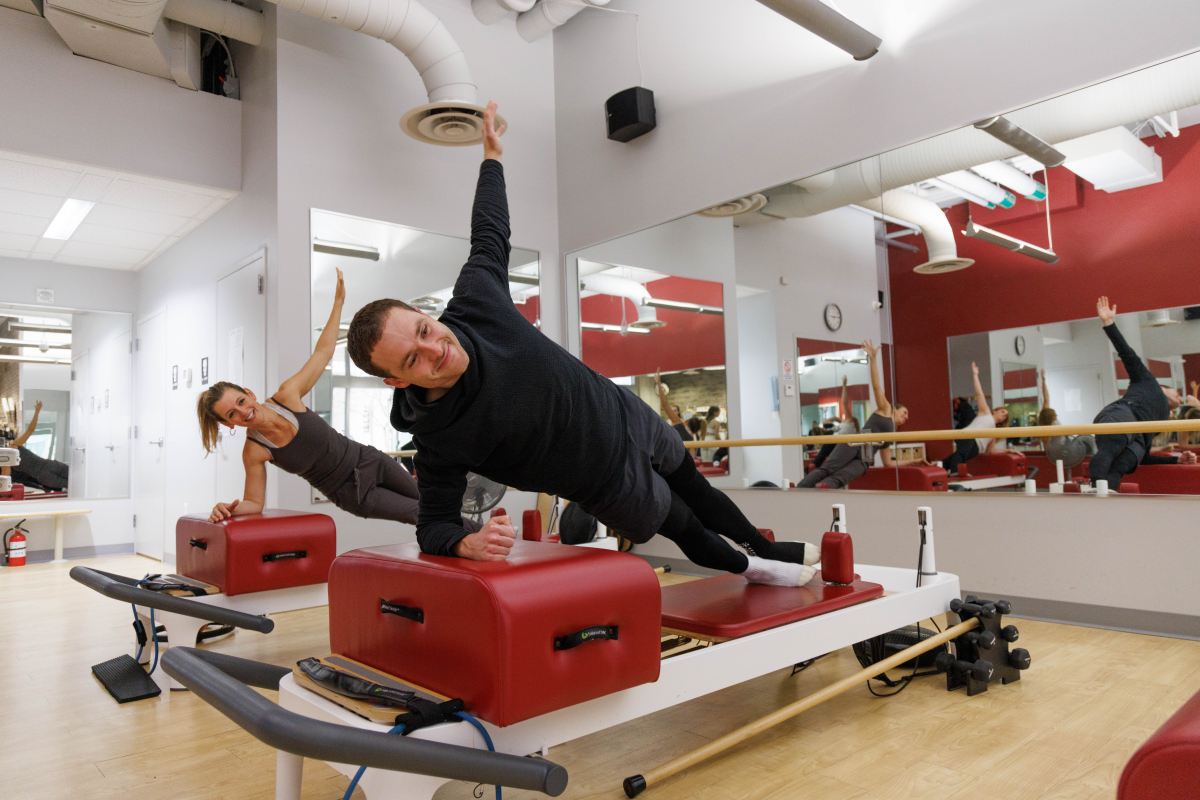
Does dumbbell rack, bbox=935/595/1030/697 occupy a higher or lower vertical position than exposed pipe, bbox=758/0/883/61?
lower

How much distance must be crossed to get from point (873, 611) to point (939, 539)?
1.77 m

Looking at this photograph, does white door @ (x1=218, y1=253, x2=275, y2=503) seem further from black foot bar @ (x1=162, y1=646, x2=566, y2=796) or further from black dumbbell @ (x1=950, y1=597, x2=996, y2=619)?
black dumbbell @ (x1=950, y1=597, x2=996, y2=619)

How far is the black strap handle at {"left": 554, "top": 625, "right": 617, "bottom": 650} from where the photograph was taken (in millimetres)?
1466

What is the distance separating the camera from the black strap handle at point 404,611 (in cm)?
154

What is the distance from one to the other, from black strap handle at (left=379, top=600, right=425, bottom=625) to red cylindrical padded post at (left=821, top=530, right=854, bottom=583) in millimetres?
1417

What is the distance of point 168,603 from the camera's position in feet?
7.60

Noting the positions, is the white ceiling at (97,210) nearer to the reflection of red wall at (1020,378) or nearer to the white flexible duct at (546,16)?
the white flexible duct at (546,16)

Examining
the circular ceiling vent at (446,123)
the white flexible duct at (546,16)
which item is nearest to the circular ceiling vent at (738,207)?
the circular ceiling vent at (446,123)

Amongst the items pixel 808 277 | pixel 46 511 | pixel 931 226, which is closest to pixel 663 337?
pixel 808 277

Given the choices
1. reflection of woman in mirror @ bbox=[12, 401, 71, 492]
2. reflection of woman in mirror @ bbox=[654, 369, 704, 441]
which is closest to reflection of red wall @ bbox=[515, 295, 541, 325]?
reflection of woman in mirror @ bbox=[654, 369, 704, 441]

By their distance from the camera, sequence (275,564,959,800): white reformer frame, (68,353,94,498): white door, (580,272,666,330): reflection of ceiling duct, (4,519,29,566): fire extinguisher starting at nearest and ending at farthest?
1. (275,564,959,800): white reformer frame
2. (580,272,666,330): reflection of ceiling duct
3. (4,519,29,566): fire extinguisher
4. (68,353,94,498): white door

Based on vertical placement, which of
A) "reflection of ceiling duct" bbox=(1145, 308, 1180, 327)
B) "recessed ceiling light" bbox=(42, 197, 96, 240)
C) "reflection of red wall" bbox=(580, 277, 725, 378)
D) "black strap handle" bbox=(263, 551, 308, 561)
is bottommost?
"black strap handle" bbox=(263, 551, 308, 561)

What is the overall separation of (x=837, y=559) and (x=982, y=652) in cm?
55

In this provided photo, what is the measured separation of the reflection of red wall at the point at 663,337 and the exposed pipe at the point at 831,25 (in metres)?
1.64
